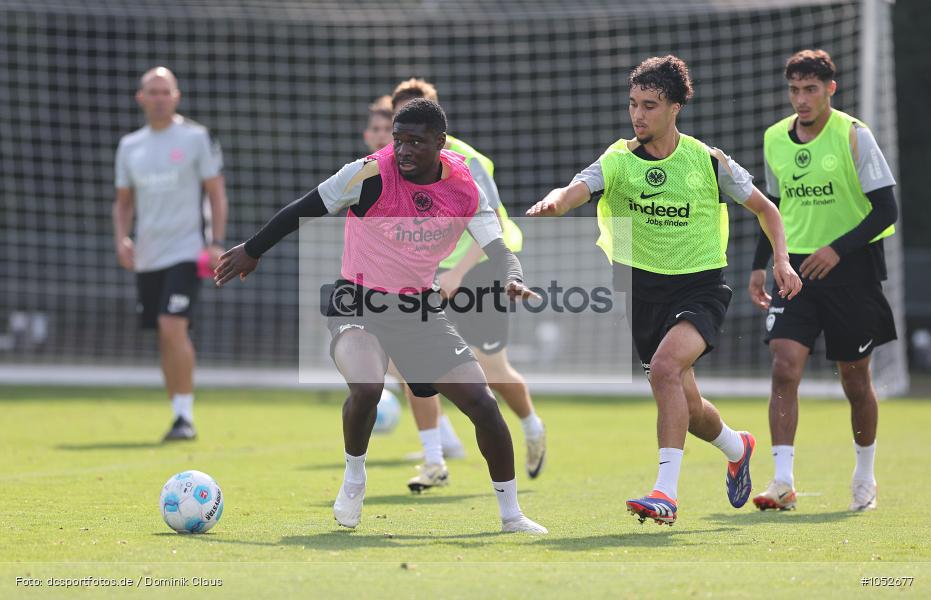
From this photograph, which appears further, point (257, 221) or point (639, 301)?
point (257, 221)

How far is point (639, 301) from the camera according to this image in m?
6.57

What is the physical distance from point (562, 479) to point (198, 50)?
1468 cm

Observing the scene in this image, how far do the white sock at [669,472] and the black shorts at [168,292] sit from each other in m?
5.65

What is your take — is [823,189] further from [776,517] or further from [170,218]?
[170,218]

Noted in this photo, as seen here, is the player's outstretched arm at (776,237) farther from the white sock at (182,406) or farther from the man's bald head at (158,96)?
the man's bald head at (158,96)

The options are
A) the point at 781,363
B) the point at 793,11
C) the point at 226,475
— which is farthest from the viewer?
the point at 793,11

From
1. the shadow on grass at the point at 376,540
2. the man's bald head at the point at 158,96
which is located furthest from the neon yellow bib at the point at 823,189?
the man's bald head at the point at 158,96

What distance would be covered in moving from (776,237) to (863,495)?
5.08 feet

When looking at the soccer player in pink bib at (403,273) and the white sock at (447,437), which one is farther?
the white sock at (447,437)

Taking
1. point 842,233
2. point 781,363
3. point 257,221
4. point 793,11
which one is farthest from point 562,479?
point 257,221

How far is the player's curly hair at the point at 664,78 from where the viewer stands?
6.38 m

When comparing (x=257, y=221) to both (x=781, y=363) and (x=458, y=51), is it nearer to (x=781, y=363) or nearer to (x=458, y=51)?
(x=458, y=51)

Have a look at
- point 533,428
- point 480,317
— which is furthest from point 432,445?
point 480,317

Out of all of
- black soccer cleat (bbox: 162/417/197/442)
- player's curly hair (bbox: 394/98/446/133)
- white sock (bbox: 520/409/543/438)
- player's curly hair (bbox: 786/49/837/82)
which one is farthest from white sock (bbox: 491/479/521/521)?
black soccer cleat (bbox: 162/417/197/442)
